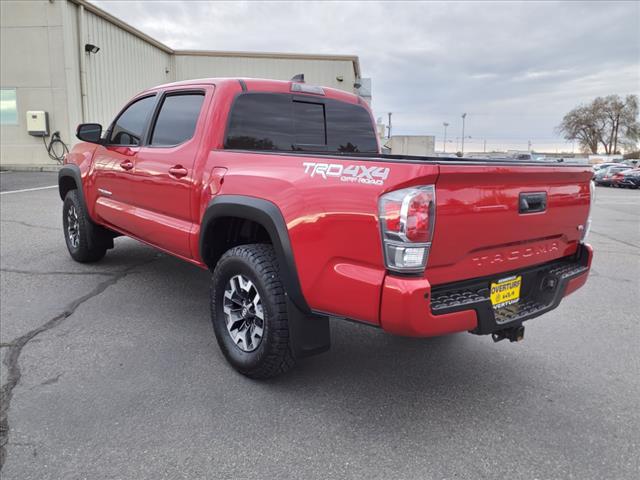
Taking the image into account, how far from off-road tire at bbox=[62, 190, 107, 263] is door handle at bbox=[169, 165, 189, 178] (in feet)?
7.10

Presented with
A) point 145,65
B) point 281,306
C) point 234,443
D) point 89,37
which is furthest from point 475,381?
point 145,65

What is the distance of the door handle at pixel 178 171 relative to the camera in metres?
3.69

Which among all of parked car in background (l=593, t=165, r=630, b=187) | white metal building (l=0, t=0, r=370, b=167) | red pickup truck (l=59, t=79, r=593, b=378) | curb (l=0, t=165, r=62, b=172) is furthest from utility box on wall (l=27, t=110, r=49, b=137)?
parked car in background (l=593, t=165, r=630, b=187)

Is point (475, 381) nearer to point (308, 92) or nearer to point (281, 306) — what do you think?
point (281, 306)

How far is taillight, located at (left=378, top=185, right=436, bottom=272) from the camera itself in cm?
230

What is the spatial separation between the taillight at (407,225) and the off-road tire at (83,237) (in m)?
4.18

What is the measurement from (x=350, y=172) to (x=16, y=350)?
2.77 m

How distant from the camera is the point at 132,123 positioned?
4742 millimetres

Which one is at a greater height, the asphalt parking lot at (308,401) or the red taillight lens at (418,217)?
the red taillight lens at (418,217)

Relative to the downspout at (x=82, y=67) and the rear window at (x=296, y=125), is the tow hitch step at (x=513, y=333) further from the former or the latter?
the downspout at (x=82, y=67)

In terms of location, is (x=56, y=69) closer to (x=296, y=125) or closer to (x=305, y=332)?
(x=296, y=125)

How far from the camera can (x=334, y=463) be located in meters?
2.43

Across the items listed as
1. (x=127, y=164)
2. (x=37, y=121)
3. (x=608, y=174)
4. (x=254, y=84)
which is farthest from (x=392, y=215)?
(x=608, y=174)

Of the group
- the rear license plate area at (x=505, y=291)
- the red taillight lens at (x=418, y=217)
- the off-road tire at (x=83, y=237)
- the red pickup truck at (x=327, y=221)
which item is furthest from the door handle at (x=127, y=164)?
the rear license plate area at (x=505, y=291)
